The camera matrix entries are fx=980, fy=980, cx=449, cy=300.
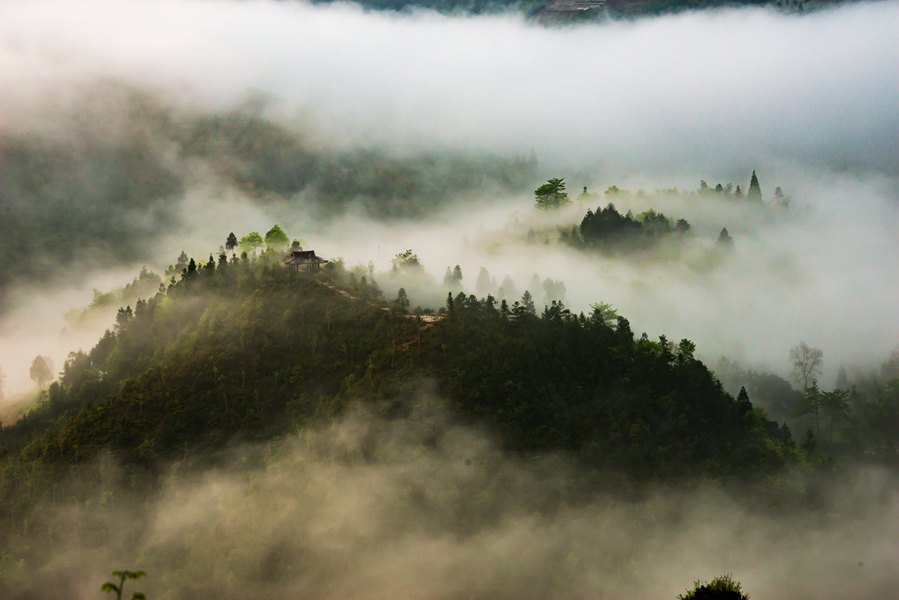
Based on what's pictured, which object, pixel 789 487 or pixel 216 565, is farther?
pixel 789 487

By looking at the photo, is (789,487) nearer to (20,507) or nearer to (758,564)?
(758,564)

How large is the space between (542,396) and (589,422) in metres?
10.6

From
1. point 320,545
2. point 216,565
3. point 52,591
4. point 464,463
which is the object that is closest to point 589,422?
point 464,463

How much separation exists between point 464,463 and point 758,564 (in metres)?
60.8

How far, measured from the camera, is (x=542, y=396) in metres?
196

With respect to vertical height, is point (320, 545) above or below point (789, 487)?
below

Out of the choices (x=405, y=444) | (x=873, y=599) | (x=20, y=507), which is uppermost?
(x=405, y=444)

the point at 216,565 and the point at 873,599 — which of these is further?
the point at 873,599

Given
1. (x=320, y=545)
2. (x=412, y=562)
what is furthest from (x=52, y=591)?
(x=412, y=562)

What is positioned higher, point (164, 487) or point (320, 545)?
point (164, 487)

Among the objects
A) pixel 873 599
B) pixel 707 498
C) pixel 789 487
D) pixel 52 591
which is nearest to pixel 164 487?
pixel 52 591

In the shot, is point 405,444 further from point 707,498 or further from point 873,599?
point 873,599

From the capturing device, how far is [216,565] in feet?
600

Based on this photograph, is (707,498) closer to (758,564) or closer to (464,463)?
(758,564)
